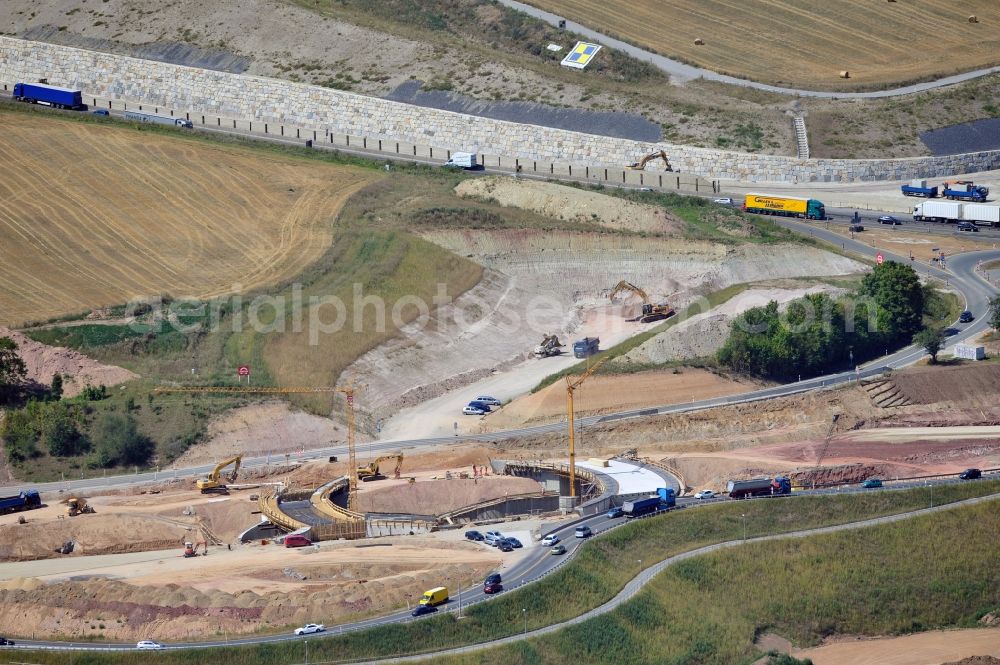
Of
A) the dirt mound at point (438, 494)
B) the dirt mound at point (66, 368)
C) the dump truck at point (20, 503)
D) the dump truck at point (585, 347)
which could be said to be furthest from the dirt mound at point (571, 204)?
the dump truck at point (20, 503)

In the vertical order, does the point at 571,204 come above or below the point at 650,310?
above

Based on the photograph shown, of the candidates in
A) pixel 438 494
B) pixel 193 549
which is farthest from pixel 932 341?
pixel 193 549

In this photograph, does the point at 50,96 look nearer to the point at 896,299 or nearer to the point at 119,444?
the point at 119,444

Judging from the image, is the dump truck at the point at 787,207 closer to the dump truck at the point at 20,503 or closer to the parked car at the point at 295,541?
the parked car at the point at 295,541

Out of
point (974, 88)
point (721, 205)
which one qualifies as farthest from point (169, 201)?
point (974, 88)

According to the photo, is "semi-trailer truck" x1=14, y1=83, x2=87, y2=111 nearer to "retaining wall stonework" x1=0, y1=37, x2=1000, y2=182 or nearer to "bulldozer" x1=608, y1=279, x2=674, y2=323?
"retaining wall stonework" x1=0, y1=37, x2=1000, y2=182

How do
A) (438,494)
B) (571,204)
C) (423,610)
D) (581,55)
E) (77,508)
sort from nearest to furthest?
(423,610) < (77,508) < (438,494) < (571,204) < (581,55)

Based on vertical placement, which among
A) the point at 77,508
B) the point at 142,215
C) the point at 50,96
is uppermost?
the point at 50,96
